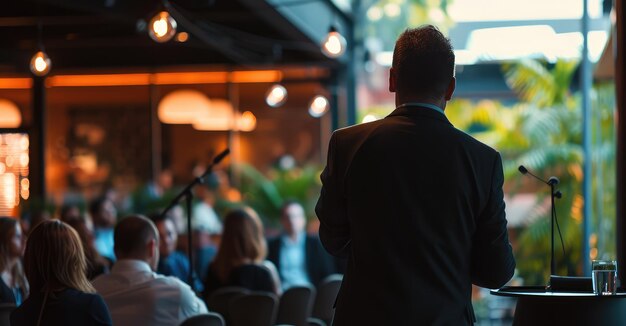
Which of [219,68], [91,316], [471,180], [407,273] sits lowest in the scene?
[91,316]

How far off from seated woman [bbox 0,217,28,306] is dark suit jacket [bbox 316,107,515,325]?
3471 mm

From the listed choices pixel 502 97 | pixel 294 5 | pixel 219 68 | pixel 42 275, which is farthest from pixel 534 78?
pixel 42 275

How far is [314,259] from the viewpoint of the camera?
9.53m

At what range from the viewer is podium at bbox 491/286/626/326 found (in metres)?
3.07

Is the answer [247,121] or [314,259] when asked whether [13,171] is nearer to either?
[247,121]

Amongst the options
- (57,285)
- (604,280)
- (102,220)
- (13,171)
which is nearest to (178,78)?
(13,171)

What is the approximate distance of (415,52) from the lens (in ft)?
9.35

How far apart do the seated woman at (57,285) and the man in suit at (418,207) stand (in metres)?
1.37

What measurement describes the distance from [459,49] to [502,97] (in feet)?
3.82

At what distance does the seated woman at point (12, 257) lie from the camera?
5.90 meters

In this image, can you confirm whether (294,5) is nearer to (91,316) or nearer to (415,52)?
(91,316)

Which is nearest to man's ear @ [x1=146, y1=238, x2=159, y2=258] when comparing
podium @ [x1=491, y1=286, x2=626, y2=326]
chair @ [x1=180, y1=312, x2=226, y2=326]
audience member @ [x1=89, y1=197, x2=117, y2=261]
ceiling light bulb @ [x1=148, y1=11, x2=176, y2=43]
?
chair @ [x1=180, y1=312, x2=226, y2=326]

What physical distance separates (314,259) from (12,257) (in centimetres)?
396

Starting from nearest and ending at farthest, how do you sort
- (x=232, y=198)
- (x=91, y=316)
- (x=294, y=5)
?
1. (x=91, y=316)
2. (x=294, y=5)
3. (x=232, y=198)
